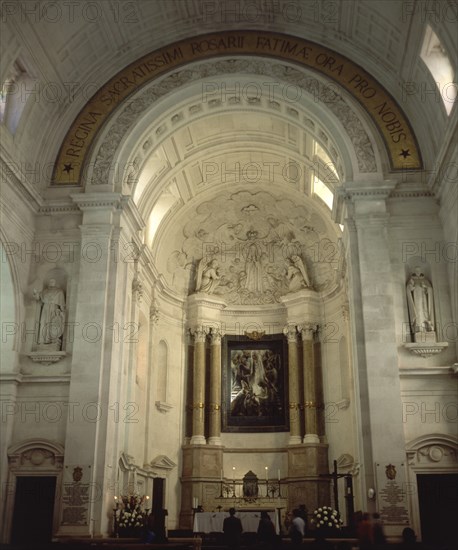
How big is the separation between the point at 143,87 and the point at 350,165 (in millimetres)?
7208

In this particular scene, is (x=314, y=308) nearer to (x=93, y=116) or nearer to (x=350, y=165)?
(x=350, y=165)

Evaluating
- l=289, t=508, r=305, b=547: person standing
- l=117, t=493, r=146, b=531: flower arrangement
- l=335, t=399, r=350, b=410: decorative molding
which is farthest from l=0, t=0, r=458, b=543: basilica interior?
l=289, t=508, r=305, b=547: person standing

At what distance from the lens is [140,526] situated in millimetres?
17281

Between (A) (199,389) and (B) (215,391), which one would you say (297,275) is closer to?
(B) (215,391)

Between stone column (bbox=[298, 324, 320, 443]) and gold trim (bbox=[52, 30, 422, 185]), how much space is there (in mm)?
9066

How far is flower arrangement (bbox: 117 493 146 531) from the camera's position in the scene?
17188 millimetres

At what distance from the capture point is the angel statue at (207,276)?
27.3 m

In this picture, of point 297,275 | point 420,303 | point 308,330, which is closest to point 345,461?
point 308,330

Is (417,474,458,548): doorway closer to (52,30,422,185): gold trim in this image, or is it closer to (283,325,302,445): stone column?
(283,325,302,445): stone column

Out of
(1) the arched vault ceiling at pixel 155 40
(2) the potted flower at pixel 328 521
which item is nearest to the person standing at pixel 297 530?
(2) the potted flower at pixel 328 521

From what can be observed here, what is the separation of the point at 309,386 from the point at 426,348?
857cm

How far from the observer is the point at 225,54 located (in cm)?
2105

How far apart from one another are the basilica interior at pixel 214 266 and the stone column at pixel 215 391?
9 centimetres

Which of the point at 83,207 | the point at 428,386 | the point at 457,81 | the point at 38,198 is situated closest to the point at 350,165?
the point at 457,81
